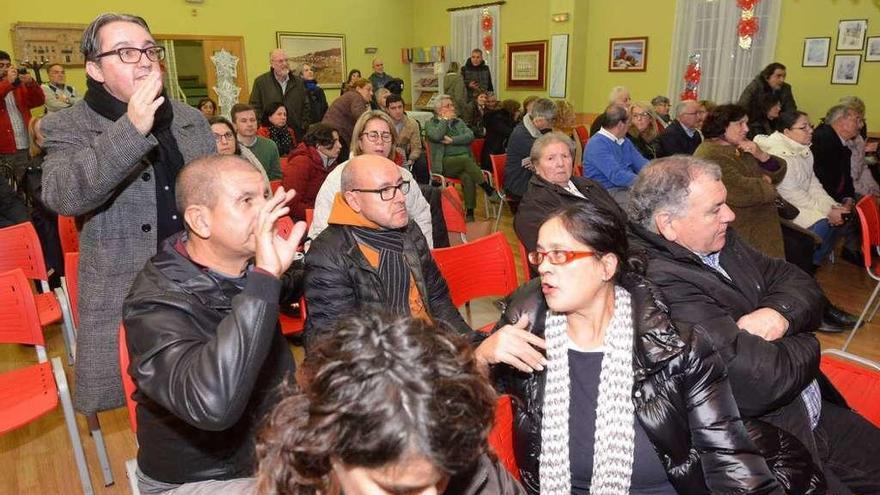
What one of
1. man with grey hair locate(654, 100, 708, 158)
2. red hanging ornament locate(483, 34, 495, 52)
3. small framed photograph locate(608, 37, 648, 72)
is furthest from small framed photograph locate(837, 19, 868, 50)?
red hanging ornament locate(483, 34, 495, 52)

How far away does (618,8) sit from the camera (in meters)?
9.35

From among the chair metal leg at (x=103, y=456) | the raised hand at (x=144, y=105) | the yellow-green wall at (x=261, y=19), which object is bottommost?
the chair metal leg at (x=103, y=456)

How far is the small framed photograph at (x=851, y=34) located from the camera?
23.4 feet

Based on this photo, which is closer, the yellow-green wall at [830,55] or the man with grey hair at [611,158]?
the man with grey hair at [611,158]

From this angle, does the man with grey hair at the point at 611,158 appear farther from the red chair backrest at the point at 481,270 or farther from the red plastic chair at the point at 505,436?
the red plastic chair at the point at 505,436

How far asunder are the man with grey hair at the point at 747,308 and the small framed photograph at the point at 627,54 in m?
7.95

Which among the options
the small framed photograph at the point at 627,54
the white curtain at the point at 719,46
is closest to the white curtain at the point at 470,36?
the small framed photograph at the point at 627,54

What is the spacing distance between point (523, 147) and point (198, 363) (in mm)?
4350

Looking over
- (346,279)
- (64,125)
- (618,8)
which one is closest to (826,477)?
(346,279)

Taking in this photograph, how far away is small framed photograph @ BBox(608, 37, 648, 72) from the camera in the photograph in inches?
362

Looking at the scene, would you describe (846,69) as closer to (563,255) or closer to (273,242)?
(563,255)

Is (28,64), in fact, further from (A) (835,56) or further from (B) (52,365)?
(A) (835,56)

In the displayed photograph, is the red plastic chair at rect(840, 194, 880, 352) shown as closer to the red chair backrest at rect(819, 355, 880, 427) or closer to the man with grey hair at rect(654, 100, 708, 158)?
the red chair backrest at rect(819, 355, 880, 427)

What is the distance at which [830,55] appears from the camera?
7449 millimetres
